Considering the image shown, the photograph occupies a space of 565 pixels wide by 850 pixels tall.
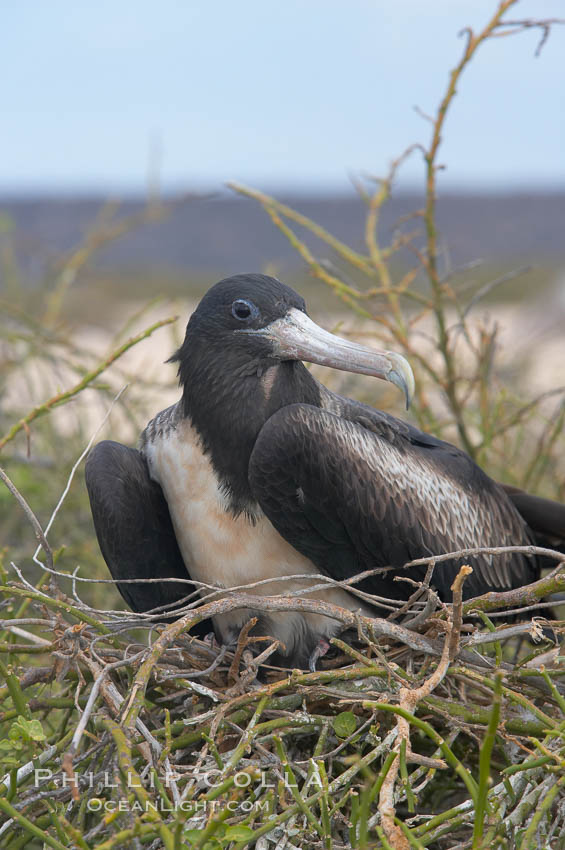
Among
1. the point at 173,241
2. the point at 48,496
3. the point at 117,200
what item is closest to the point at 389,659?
the point at 48,496

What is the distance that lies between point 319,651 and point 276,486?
0.50 m

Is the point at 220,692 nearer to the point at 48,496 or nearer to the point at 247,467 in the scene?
the point at 247,467

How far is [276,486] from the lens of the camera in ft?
8.21

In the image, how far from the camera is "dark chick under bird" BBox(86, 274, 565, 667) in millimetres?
2523

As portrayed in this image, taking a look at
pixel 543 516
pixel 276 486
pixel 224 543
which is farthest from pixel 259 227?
pixel 276 486

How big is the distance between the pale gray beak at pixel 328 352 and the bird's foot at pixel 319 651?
2.41 feet

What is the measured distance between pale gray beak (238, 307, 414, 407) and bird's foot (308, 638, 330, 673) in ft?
2.41

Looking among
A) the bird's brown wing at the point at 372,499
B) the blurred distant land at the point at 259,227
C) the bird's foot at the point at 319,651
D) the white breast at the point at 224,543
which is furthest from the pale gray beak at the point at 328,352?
the blurred distant land at the point at 259,227

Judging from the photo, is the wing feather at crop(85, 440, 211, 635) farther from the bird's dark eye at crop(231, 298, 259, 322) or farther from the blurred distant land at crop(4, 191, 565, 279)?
the blurred distant land at crop(4, 191, 565, 279)

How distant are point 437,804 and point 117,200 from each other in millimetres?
3447

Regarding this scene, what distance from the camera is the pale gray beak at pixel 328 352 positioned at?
2.46 m

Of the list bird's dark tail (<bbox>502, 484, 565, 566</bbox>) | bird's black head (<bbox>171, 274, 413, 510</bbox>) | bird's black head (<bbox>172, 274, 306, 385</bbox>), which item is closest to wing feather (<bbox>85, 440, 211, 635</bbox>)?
bird's black head (<bbox>171, 274, 413, 510</bbox>)

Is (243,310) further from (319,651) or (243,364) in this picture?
(319,651)

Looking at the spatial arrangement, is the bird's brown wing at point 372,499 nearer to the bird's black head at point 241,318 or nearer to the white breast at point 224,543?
the white breast at point 224,543
